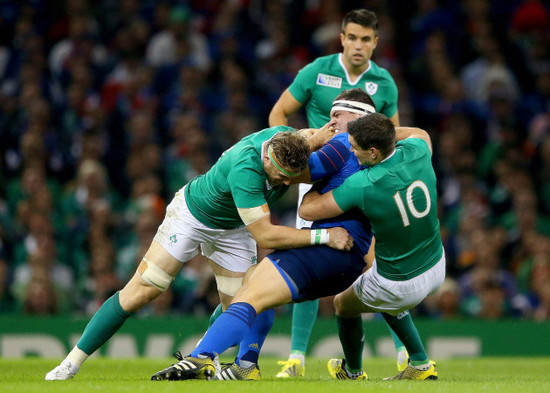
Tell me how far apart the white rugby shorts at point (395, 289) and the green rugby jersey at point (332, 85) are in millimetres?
1883

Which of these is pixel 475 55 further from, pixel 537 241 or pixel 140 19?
pixel 140 19

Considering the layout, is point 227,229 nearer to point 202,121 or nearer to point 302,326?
point 302,326

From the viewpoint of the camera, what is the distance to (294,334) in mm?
8453

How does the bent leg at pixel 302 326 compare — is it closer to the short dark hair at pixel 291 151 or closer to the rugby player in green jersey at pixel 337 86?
the rugby player in green jersey at pixel 337 86

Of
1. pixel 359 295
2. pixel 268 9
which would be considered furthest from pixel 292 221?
pixel 359 295

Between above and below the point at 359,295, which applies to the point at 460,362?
below

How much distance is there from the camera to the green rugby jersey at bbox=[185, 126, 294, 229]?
6734 millimetres

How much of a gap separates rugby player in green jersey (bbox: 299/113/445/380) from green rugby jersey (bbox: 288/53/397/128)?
46.4 inches

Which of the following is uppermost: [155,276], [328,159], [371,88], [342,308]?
[371,88]

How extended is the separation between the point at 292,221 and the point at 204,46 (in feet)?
12.6

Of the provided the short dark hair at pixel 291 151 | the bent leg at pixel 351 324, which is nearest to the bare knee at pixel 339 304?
the bent leg at pixel 351 324

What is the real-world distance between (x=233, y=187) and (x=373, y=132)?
1062mm

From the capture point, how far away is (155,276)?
728 cm

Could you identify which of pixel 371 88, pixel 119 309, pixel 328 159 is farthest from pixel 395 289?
pixel 371 88
